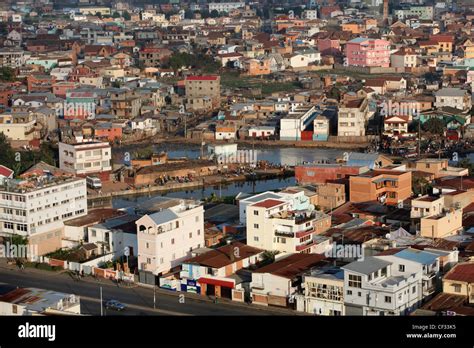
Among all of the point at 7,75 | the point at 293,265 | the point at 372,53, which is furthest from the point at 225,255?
the point at 372,53

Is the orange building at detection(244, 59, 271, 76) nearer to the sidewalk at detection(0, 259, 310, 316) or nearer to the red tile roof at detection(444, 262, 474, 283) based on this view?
the sidewalk at detection(0, 259, 310, 316)

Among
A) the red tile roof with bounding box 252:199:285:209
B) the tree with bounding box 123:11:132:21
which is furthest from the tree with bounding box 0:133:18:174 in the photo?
the tree with bounding box 123:11:132:21

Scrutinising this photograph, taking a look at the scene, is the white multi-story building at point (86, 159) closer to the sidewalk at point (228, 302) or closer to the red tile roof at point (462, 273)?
the sidewalk at point (228, 302)

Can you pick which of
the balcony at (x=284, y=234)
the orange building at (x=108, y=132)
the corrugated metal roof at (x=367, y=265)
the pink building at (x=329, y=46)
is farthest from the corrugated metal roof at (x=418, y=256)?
the pink building at (x=329, y=46)

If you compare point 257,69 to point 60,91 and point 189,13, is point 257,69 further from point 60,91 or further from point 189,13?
point 189,13

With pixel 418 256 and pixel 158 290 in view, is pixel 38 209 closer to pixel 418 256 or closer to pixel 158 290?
pixel 158 290
